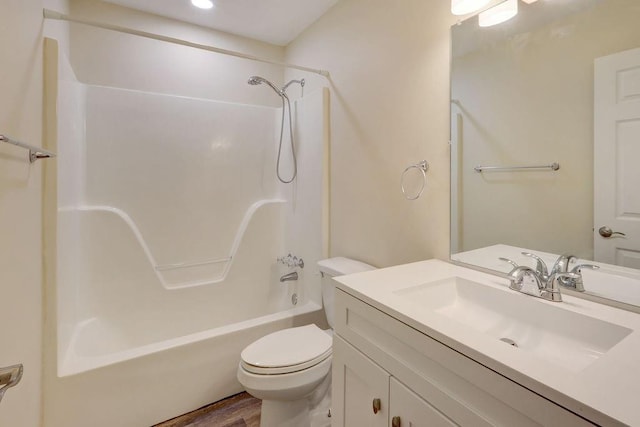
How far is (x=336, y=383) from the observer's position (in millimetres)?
1062

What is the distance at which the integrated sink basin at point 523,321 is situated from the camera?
749mm

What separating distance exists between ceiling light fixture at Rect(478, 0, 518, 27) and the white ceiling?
3.69ft

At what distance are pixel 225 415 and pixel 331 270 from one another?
978 mm

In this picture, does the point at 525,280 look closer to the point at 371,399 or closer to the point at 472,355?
the point at 472,355

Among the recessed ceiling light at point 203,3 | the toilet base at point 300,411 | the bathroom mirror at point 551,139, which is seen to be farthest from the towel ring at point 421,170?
the recessed ceiling light at point 203,3

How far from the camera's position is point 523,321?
2.97 ft

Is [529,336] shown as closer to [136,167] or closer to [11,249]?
[11,249]

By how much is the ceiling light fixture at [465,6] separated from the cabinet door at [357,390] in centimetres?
133

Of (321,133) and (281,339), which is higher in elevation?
(321,133)

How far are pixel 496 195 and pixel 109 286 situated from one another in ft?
7.58

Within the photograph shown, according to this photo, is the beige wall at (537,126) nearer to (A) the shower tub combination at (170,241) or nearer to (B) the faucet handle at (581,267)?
(B) the faucet handle at (581,267)

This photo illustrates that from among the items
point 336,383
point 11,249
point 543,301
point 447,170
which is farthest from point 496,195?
point 11,249

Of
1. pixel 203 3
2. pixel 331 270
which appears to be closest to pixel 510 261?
pixel 331 270

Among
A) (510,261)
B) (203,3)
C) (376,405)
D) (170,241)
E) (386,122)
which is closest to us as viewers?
(376,405)
